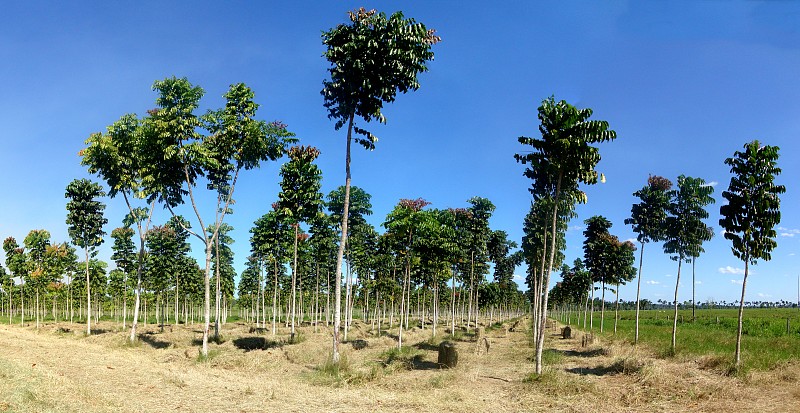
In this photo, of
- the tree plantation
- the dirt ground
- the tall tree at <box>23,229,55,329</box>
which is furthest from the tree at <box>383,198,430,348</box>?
the tall tree at <box>23,229,55,329</box>

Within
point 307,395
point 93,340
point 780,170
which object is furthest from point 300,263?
point 780,170

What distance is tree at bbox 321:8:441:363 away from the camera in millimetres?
→ 20172

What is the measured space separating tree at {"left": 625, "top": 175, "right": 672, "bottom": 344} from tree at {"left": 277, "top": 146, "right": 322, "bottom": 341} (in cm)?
2490

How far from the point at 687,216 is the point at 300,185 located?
2755cm

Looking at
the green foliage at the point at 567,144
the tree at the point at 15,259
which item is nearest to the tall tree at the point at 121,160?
the green foliage at the point at 567,144

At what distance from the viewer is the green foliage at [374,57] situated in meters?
20.2

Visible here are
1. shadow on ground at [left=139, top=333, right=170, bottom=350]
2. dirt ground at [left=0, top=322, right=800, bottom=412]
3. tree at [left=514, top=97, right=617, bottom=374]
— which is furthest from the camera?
shadow on ground at [left=139, top=333, right=170, bottom=350]

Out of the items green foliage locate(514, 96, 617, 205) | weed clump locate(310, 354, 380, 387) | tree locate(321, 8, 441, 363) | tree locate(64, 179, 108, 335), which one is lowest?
weed clump locate(310, 354, 380, 387)

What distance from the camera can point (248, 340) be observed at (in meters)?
30.9

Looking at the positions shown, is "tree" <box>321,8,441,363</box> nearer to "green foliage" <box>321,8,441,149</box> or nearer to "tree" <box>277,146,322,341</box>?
"green foliage" <box>321,8,441,149</box>

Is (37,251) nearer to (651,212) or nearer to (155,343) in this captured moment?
(155,343)

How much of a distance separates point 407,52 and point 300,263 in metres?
35.0

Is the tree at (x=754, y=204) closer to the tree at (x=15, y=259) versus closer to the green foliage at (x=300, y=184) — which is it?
the green foliage at (x=300, y=184)

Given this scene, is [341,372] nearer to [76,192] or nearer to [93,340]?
[93,340]
